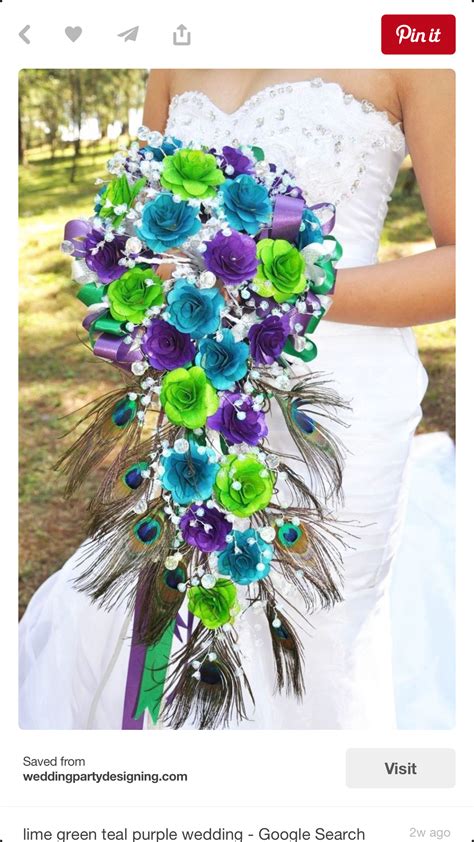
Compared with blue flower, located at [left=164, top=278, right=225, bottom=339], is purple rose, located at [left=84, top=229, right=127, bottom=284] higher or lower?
higher

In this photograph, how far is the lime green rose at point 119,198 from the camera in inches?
42.7

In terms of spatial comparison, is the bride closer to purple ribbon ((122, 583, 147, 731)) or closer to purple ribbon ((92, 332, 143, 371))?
purple ribbon ((122, 583, 147, 731))

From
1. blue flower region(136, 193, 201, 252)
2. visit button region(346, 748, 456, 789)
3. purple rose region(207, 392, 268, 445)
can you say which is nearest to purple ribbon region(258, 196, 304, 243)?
blue flower region(136, 193, 201, 252)

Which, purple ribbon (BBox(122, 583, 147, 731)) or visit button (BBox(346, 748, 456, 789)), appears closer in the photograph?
visit button (BBox(346, 748, 456, 789))

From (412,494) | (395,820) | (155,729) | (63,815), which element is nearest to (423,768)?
(395,820)

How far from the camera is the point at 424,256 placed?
1.36m

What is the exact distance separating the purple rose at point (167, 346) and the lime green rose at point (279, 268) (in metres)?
0.12

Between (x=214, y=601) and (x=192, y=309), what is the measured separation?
388 millimetres

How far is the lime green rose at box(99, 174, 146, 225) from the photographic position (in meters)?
1.08

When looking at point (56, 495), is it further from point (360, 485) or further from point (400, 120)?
point (400, 120)

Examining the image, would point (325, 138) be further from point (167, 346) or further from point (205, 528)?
point (205, 528)
